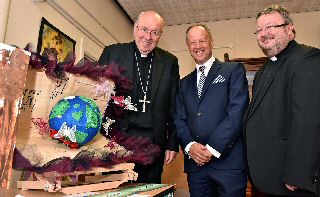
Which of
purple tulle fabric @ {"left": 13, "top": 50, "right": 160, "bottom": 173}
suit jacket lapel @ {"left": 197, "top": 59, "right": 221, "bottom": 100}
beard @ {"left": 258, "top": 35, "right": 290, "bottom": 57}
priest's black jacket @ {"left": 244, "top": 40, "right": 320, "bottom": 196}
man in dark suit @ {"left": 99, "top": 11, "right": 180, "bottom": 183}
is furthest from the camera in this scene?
suit jacket lapel @ {"left": 197, "top": 59, "right": 221, "bottom": 100}

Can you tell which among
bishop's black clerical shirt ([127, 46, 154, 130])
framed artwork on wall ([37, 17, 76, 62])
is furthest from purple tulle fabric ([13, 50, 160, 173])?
framed artwork on wall ([37, 17, 76, 62])

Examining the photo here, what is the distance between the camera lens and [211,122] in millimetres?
1933

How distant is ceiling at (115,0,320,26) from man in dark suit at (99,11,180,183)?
299 centimetres

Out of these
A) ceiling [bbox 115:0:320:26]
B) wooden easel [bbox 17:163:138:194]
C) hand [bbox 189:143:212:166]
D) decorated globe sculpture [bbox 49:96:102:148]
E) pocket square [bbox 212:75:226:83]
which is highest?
ceiling [bbox 115:0:320:26]

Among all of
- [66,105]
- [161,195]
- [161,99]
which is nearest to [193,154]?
[161,99]

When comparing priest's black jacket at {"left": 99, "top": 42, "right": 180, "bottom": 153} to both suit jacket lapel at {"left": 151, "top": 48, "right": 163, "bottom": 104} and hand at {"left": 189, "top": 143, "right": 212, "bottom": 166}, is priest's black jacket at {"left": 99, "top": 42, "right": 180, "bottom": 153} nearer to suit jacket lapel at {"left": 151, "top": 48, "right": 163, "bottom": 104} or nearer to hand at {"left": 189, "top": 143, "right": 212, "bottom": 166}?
suit jacket lapel at {"left": 151, "top": 48, "right": 163, "bottom": 104}

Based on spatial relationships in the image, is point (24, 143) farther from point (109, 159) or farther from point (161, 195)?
point (161, 195)

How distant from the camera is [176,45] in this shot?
571 centimetres

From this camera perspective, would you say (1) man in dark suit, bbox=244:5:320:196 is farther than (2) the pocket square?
No

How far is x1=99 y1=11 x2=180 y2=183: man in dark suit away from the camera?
6.24ft

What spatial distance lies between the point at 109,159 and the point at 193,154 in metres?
0.77

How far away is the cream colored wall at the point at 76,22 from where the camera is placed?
2701 mm

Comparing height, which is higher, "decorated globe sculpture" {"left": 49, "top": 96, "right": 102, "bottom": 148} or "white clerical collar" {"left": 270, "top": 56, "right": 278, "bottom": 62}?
"white clerical collar" {"left": 270, "top": 56, "right": 278, "bottom": 62}

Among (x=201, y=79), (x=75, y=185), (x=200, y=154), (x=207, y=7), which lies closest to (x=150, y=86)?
(x=201, y=79)
